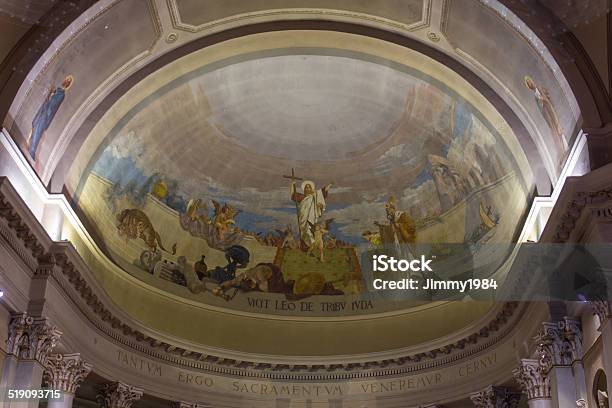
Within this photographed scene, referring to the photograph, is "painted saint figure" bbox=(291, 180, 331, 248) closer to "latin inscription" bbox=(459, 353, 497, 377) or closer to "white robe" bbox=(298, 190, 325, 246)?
"white robe" bbox=(298, 190, 325, 246)

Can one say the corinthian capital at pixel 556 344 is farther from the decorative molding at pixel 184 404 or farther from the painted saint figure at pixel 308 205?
the decorative molding at pixel 184 404

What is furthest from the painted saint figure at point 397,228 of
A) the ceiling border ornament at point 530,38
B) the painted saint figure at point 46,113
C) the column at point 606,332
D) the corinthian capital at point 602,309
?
the painted saint figure at point 46,113

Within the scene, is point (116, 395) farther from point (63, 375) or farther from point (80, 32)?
point (80, 32)

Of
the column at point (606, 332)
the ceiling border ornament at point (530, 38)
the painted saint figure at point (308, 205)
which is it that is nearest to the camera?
the column at point (606, 332)

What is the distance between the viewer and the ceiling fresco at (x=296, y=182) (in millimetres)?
21766

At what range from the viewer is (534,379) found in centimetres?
1823

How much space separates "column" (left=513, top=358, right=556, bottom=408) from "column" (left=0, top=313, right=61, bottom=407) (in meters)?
10.2

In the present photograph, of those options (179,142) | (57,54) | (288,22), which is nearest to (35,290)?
(57,54)

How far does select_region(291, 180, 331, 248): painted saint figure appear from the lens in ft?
85.1

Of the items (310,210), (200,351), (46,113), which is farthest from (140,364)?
(46,113)

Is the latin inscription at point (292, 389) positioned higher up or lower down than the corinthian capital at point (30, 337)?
higher up

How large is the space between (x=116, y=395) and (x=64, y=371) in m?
2.81

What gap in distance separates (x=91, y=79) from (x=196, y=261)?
7.68 meters

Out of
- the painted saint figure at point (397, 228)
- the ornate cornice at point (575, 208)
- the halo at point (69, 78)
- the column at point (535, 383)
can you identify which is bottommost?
the column at point (535, 383)
